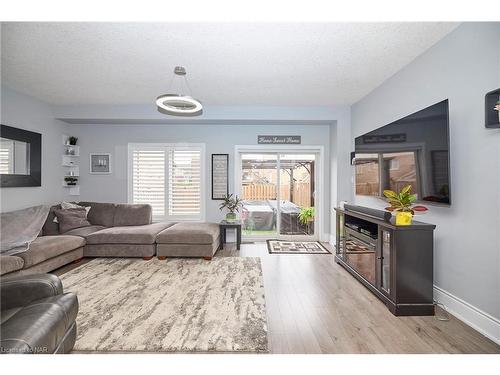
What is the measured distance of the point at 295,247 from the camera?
4.67 meters

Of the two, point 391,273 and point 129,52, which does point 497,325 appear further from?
point 129,52

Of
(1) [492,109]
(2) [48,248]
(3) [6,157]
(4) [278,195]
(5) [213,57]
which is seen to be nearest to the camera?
(1) [492,109]

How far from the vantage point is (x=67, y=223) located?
404cm

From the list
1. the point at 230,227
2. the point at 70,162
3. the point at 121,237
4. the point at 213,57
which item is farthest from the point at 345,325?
the point at 70,162

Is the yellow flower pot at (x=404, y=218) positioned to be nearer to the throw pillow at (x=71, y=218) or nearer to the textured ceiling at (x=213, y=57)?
the textured ceiling at (x=213, y=57)

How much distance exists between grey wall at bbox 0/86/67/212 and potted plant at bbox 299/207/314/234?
4.99 m

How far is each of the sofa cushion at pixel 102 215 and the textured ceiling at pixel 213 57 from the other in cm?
202

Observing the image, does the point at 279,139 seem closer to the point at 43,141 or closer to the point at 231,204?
the point at 231,204

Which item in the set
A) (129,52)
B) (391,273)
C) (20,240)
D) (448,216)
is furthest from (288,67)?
(20,240)

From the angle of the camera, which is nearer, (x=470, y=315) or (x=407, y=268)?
(x=470, y=315)

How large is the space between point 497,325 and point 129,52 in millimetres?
4302

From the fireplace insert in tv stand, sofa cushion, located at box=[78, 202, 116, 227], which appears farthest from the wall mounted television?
sofa cushion, located at box=[78, 202, 116, 227]

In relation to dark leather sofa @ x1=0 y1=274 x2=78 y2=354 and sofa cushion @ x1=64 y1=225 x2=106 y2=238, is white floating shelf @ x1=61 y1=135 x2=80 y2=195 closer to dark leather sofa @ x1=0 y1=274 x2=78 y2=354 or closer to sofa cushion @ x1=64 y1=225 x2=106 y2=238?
sofa cushion @ x1=64 y1=225 x2=106 y2=238

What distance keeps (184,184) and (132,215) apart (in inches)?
45.9
